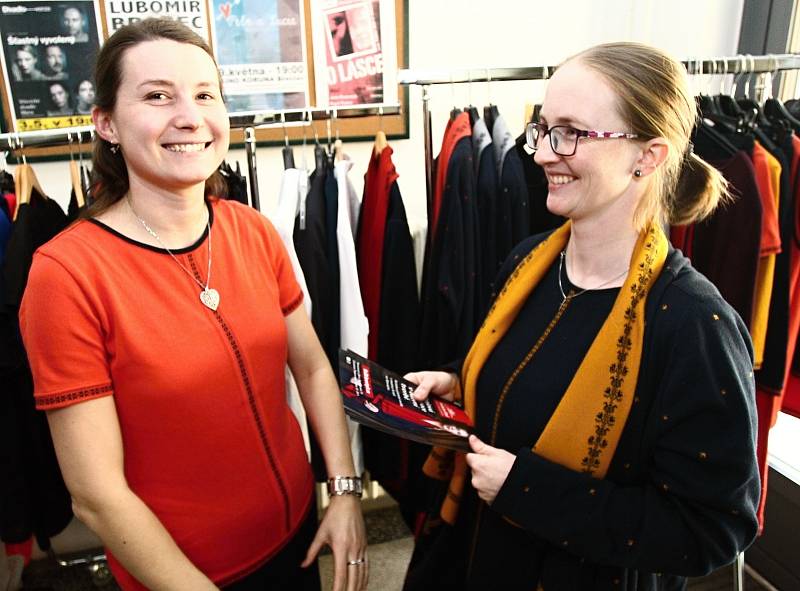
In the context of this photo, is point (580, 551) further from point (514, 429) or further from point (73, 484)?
point (73, 484)

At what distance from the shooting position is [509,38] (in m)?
2.38

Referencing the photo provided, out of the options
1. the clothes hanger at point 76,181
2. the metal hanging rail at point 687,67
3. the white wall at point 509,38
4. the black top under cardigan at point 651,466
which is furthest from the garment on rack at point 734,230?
the clothes hanger at point 76,181

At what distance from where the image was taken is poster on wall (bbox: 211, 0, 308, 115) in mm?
2119

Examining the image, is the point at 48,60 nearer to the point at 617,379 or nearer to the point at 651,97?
the point at 651,97

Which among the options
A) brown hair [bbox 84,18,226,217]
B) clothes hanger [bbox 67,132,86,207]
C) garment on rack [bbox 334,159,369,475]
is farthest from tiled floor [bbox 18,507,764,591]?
brown hair [bbox 84,18,226,217]

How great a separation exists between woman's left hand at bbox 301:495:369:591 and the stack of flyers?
0.87 ft

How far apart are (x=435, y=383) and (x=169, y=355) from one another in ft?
1.77

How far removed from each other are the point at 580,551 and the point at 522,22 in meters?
2.13

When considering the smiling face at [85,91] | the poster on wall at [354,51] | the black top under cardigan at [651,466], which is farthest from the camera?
the poster on wall at [354,51]

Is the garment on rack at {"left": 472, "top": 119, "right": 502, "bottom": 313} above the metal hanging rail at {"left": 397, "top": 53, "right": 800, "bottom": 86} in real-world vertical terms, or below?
below

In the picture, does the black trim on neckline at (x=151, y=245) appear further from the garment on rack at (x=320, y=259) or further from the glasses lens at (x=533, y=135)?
the glasses lens at (x=533, y=135)

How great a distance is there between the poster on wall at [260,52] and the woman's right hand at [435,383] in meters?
1.40

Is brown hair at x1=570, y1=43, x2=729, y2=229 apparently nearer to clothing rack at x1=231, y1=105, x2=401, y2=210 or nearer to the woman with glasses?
the woman with glasses

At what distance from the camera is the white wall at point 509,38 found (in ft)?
7.52
